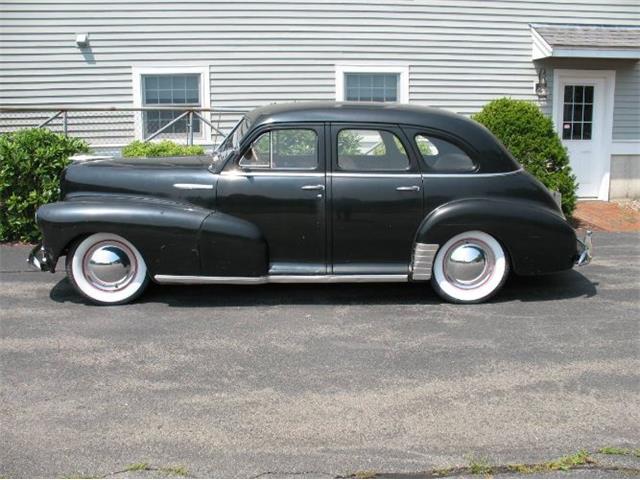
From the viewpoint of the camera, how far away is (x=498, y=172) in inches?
226

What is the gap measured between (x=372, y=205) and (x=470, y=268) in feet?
3.30

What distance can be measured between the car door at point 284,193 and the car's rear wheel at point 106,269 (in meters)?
0.89

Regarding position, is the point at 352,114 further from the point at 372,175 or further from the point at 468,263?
the point at 468,263

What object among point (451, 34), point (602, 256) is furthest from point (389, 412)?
point (451, 34)

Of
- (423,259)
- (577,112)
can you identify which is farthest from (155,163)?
(577,112)

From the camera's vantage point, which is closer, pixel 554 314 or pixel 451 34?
pixel 554 314

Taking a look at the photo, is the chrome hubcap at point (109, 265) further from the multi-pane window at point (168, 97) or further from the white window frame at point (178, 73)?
the multi-pane window at point (168, 97)

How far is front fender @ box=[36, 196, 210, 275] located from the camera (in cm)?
537

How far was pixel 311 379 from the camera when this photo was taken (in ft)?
13.5

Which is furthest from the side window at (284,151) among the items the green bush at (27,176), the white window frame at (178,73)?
the white window frame at (178,73)

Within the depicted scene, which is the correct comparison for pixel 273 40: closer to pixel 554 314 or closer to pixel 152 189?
pixel 152 189

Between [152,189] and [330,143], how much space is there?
156 centimetres

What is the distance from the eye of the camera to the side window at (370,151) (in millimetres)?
5660

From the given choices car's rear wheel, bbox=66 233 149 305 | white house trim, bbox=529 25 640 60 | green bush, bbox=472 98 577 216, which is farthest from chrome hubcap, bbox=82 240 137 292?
white house trim, bbox=529 25 640 60
